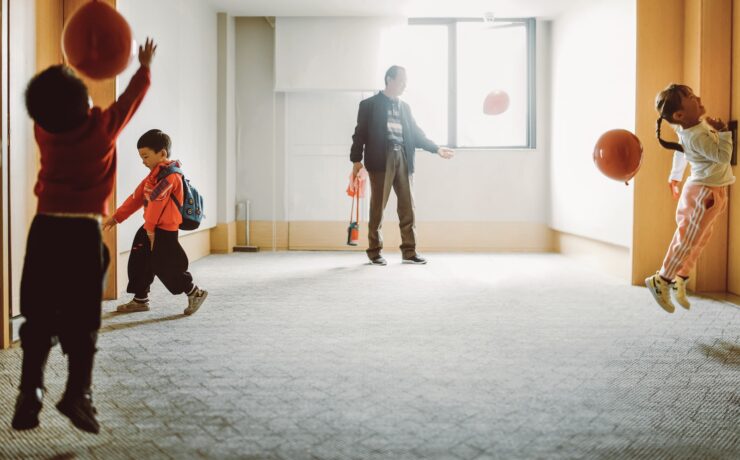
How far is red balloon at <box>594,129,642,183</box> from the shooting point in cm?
285

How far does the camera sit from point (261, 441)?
1.55 meters

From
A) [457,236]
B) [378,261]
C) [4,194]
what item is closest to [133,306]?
[4,194]

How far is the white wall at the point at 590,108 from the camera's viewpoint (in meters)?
4.35

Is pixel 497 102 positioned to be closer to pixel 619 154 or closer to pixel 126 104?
pixel 619 154

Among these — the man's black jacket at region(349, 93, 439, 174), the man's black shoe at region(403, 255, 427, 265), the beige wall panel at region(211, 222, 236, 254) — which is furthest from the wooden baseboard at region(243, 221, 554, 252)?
the man's black jacket at region(349, 93, 439, 174)

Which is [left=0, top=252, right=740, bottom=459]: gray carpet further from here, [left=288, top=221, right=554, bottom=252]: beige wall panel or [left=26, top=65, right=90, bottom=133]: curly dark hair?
[left=288, top=221, right=554, bottom=252]: beige wall panel

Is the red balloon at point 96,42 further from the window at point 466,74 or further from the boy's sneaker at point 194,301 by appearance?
the window at point 466,74

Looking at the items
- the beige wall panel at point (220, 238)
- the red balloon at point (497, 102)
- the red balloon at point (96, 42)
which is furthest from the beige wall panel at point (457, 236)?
the red balloon at point (96, 42)

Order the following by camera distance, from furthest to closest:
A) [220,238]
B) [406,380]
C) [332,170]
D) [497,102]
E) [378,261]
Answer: [332,170], [220,238], [497,102], [378,261], [406,380]

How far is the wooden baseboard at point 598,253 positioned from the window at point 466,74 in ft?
3.42

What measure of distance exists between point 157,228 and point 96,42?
1.43 metres

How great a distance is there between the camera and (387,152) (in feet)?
16.7

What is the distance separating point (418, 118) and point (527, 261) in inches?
71.0

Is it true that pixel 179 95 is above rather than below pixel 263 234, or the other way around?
above
